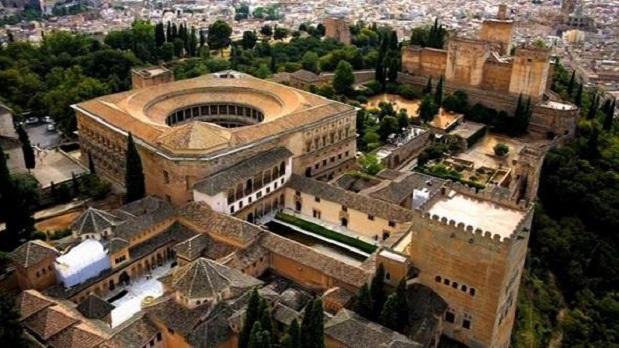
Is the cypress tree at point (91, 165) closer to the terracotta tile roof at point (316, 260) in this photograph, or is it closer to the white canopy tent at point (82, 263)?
the white canopy tent at point (82, 263)

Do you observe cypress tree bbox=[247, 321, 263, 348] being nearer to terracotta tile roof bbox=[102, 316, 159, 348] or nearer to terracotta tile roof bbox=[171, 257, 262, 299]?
terracotta tile roof bbox=[171, 257, 262, 299]

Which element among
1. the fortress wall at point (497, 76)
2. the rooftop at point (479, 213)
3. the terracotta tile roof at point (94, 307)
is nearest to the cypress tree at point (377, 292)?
the rooftop at point (479, 213)

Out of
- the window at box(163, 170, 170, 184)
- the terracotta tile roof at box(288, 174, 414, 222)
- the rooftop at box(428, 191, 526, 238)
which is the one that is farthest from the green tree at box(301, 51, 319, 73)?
the rooftop at box(428, 191, 526, 238)

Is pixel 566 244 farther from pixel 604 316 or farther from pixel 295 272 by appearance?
pixel 295 272

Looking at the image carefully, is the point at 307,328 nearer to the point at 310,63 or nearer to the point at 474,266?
the point at 474,266

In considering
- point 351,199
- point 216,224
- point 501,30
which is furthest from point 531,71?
point 216,224
